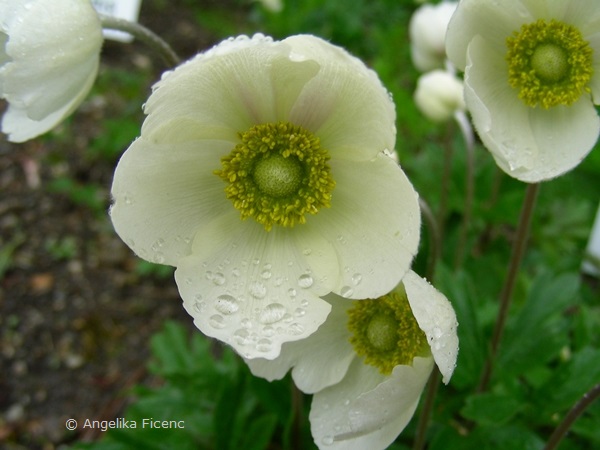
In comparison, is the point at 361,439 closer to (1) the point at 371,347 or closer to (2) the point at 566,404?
(1) the point at 371,347

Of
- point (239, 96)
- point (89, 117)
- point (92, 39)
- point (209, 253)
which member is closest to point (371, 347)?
point (209, 253)

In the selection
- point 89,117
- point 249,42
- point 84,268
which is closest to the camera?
point 249,42

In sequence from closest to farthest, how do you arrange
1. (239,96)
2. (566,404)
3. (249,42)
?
(249,42) < (239,96) < (566,404)

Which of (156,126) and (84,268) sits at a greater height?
(156,126)

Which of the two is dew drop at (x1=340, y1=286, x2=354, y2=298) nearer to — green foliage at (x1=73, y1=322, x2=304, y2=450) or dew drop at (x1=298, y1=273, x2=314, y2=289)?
dew drop at (x1=298, y1=273, x2=314, y2=289)

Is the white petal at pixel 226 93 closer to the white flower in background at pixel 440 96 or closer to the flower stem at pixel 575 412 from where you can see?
the flower stem at pixel 575 412

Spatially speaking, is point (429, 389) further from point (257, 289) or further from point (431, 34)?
point (431, 34)

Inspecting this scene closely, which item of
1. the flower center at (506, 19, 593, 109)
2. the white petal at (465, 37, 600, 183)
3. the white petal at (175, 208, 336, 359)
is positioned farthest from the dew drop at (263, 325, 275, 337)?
the flower center at (506, 19, 593, 109)
